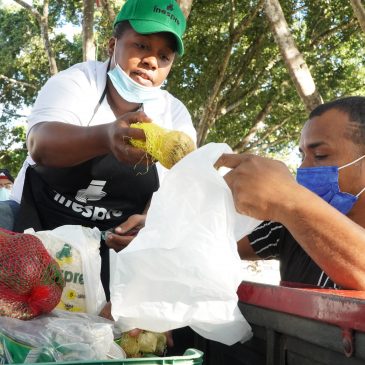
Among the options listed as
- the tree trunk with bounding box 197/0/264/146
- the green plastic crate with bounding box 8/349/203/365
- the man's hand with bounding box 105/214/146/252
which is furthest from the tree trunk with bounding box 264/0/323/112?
the green plastic crate with bounding box 8/349/203/365

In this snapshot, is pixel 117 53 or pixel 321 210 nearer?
pixel 321 210

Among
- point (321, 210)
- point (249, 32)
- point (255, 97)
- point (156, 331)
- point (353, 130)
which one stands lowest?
point (156, 331)

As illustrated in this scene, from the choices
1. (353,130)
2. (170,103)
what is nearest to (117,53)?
(170,103)

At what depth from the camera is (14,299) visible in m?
1.43

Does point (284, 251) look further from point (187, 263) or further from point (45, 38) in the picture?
point (45, 38)

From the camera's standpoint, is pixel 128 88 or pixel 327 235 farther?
pixel 128 88

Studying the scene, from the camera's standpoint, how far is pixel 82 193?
93.3 inches

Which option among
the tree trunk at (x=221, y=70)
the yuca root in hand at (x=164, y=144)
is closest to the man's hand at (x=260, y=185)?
the yuca root in hand at (x=164, y=144)

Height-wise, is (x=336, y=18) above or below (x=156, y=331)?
above

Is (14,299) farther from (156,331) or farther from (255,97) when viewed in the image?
(255,97)

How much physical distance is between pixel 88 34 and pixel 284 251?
628cm

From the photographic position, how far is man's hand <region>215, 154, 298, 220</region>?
1.42m

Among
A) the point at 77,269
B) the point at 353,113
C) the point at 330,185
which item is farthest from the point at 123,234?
the point at 353,113

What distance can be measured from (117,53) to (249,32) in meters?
10.4
